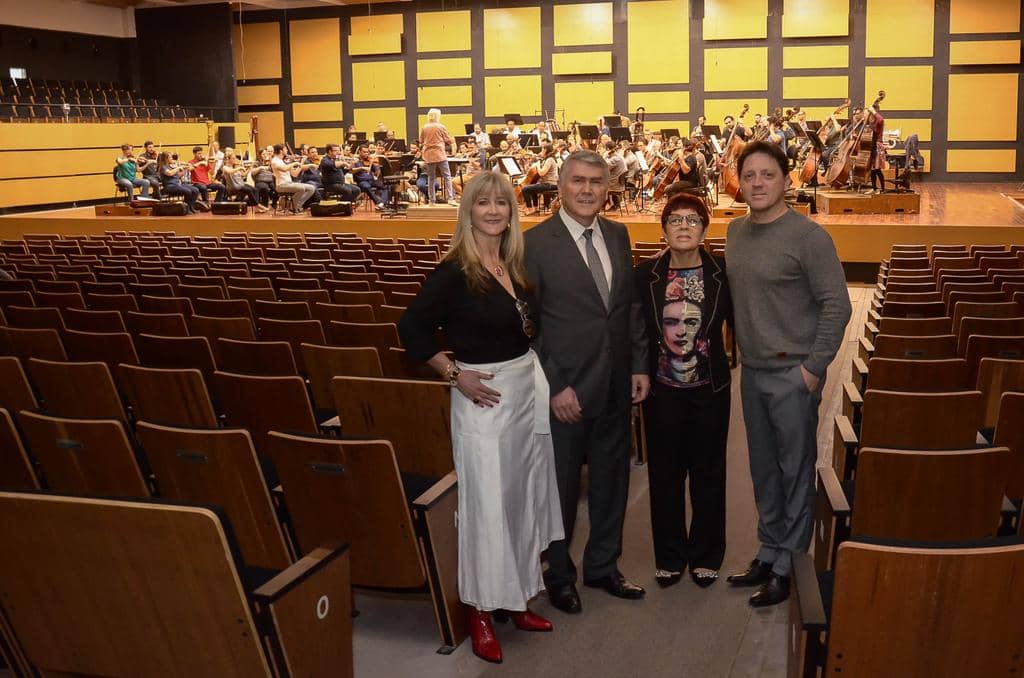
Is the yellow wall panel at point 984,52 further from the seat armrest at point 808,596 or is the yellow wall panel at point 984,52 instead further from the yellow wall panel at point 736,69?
the seat armrest at point 808,596

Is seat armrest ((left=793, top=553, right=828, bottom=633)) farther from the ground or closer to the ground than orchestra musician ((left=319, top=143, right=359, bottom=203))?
closer to the ground

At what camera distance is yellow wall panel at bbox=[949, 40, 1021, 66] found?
63.1 feet

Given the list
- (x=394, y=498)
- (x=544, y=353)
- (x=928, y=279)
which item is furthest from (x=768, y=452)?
(x=928, y=279)

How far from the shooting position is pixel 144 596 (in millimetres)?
2043

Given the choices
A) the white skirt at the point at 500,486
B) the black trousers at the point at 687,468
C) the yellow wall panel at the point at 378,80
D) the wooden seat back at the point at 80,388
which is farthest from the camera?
the yellow wall panel at the point at 378,80

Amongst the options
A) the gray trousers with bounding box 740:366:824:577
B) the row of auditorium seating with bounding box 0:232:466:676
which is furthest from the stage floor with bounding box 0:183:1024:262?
the gray trousers with bounding box 740:366:824:577

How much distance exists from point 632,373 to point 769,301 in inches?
19.6

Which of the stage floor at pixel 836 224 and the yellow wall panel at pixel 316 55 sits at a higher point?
the yellow wall panel at pixel 316 55

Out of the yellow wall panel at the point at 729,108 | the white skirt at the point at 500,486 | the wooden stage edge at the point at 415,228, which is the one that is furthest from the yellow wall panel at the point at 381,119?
the white skirt at the point at 500,486

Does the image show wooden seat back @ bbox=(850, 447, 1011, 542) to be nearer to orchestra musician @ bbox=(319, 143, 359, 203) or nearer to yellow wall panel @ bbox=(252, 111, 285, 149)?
orchestra musician @ bbox=(319, 143, 359, 203)

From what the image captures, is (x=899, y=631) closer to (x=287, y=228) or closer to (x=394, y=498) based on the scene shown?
(x=394, y=498)

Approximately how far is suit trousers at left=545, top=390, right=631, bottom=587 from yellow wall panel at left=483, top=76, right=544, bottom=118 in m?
20.1

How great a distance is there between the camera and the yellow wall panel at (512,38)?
22281 mm

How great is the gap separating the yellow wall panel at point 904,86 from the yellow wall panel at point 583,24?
5.60 metres
